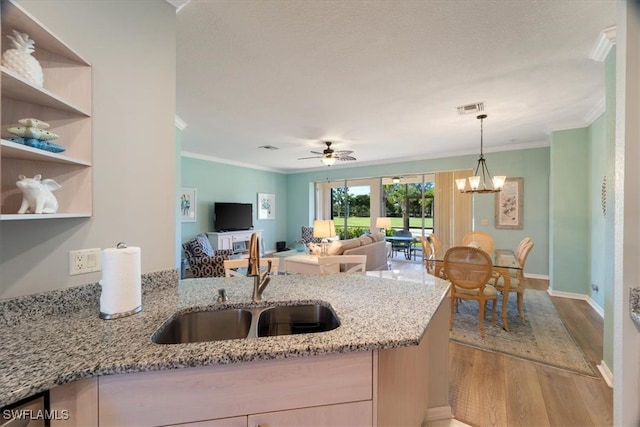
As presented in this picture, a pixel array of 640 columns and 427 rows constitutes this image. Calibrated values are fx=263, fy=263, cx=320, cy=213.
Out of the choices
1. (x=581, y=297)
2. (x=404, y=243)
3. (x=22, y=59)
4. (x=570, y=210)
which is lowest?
(x=581, y=297)

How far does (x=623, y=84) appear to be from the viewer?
1.15 metres

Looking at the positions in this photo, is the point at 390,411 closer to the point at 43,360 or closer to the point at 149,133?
the point at 43,360

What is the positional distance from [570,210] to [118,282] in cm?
530

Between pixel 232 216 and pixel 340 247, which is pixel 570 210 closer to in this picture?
pixel 340 247

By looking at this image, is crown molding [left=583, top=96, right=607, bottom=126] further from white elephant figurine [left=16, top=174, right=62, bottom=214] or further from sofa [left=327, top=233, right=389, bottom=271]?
white elephant figurine [left=16, top=174, right=62, bottom=214]

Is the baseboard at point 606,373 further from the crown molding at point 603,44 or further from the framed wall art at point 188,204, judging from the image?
the framed wall art at point 188,204

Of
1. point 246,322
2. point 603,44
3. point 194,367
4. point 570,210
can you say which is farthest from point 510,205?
point 194,367

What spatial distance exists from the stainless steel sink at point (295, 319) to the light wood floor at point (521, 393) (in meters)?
1.24

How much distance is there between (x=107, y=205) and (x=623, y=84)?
2.44 metres

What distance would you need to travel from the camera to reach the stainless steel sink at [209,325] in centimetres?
121

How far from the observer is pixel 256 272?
142cm

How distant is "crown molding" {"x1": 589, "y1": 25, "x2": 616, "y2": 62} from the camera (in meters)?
1.83

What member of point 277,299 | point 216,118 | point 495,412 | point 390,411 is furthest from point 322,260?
point 216,118

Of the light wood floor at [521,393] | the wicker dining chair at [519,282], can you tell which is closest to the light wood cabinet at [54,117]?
the light wood floor at [521,393]
